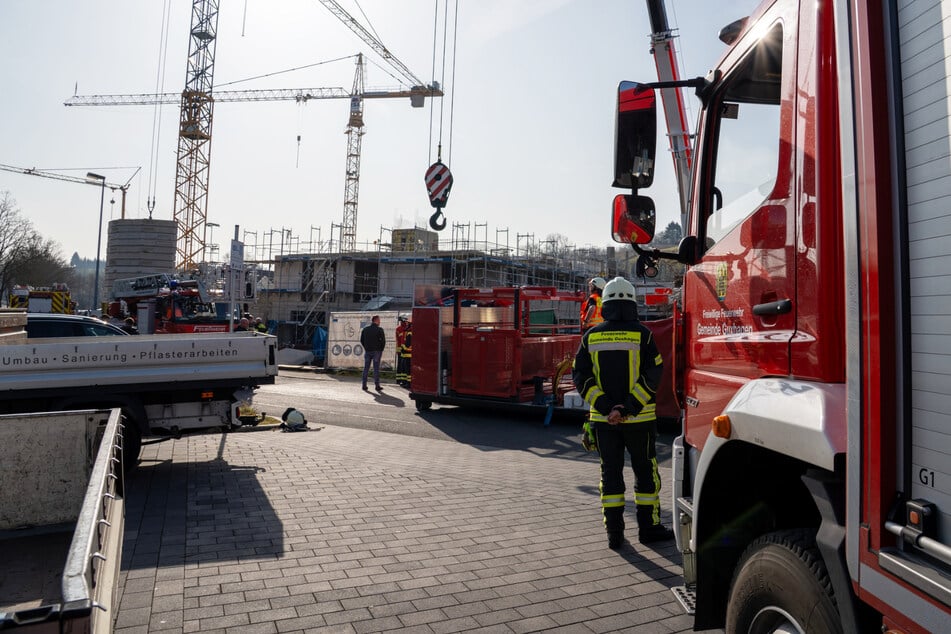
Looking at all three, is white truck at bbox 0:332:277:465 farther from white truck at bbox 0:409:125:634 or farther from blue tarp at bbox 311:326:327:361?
blue tarp at bbox 311:326:327:361

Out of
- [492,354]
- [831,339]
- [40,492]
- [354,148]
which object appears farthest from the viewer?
[354,148]

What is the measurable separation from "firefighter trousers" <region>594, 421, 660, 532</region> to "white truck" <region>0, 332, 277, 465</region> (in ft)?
13.5

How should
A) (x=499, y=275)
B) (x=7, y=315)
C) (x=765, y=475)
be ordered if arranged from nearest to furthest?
1. (x=765, y=475)
2. (x=7, y=315)
3. (x=499, y=275)

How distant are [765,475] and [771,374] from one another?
0.50 meters

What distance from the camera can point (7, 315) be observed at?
7.08m

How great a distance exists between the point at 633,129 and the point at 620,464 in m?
2.59

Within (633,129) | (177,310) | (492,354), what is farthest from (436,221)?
(177,310)

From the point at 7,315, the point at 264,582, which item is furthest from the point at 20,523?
the point at 7,315

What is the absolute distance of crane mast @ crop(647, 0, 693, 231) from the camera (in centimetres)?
893

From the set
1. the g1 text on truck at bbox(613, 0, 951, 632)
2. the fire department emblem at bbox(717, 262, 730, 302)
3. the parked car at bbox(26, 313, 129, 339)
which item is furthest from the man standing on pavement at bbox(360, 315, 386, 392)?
the fire department emblem at bbox(717, 262, 730, 302)

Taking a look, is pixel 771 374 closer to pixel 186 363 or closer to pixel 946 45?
pixel 946 45

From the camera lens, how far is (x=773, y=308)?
2.37 metres

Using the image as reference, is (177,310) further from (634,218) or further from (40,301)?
(634,218)

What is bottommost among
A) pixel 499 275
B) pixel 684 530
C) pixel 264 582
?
pixel 264 582
